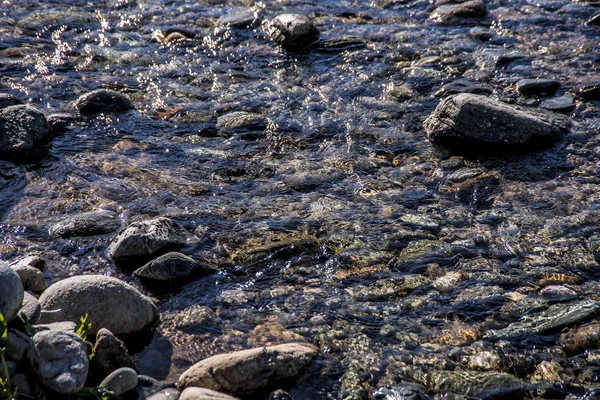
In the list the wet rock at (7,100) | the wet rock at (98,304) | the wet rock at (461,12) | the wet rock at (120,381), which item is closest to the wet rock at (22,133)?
the wet rock at (7,100)

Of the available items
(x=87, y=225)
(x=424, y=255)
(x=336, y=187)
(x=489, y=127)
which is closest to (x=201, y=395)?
(x=424, y=255)

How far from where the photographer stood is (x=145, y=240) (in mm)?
5852

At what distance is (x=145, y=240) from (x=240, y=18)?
5.96 metres

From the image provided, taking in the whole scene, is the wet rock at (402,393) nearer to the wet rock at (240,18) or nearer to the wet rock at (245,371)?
the wet rock at (245,371)

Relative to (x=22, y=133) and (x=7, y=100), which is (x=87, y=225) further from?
(x=7, y=100)

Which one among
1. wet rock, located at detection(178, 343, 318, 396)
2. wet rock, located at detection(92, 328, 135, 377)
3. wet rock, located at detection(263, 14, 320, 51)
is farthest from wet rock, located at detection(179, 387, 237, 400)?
→ wet rock, located at detection(263, 14, 320, 51)

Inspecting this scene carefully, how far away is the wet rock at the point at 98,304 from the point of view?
472cm

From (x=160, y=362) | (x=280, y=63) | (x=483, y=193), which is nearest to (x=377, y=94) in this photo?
(x=280, y=63)

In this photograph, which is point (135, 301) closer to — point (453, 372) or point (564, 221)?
point (453, 372)

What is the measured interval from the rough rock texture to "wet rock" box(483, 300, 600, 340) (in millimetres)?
2218

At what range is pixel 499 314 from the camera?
5.10m

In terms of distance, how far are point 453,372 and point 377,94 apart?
4.76 meters

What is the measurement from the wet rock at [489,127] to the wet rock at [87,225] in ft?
11.2

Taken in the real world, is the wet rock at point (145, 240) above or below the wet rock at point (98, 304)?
below
